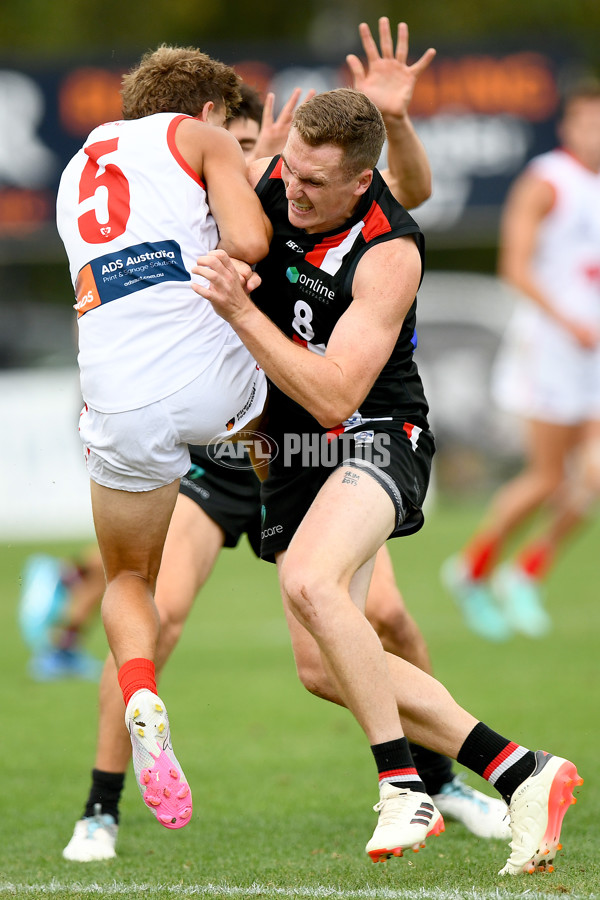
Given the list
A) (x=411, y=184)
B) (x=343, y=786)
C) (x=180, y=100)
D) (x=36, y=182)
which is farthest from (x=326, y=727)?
(x=36, y=182)

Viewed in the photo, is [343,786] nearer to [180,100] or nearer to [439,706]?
[439,706]

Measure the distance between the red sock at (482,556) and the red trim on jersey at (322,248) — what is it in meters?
4.72

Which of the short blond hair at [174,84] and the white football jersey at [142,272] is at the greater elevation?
the short blond hair at [174,84]

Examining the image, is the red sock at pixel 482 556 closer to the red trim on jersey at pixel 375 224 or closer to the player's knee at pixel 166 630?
the player's knee at pixel 166 630

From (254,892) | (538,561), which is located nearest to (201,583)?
(254,892)

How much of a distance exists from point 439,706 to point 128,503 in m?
1.13

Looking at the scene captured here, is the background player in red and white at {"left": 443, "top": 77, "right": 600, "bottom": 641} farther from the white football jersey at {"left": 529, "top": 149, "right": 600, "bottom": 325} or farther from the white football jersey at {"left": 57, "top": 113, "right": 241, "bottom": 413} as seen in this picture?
the white football jersey at {"left": 57, "top": 113, "right": 241, "bottom": 413}

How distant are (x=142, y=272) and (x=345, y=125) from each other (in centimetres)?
74

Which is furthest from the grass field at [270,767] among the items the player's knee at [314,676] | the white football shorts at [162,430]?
the white football shorts at [162,430]

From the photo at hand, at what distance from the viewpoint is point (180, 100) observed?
13.2 ft

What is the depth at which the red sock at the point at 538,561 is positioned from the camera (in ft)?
27.8

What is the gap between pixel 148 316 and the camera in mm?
3764

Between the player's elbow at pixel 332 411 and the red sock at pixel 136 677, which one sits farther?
the red sock at pixel 136 677

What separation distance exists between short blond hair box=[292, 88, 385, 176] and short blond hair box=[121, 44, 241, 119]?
0.43 metres
